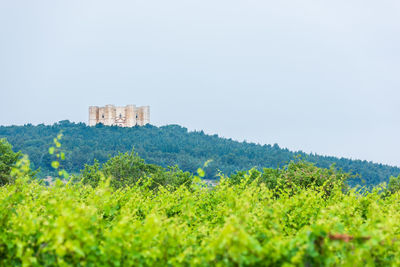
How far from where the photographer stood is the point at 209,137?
125 metres

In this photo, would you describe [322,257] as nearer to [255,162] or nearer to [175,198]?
[175,198]

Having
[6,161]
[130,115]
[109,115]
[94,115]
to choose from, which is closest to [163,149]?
[130,115]

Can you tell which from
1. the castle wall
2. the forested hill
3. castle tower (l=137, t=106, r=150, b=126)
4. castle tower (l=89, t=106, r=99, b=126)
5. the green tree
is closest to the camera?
the green tree

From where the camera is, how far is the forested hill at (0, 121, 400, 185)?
289ft

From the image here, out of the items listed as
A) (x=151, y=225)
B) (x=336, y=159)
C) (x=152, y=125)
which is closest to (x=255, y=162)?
(x=336, y=159)

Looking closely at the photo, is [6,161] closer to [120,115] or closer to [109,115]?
[109,115]

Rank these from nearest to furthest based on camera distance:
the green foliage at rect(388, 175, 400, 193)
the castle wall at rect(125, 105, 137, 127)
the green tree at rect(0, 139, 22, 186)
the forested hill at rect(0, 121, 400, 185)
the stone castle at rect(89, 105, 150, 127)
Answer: the green tree at rect(0, 139, 22, 186) < the green foliage at rect(388, 175, 400, 193) < the forested hill at rect(0, 121, 400, 185) < the stone castle at rect(89, 105, 150, 127) < the castle wall at rect(125, 105, 137, 127)

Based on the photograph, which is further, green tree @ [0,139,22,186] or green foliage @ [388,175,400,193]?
green foliage @ [388,175,400,193]

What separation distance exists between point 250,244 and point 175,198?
8752 mm

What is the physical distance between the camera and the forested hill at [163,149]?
88.1 m

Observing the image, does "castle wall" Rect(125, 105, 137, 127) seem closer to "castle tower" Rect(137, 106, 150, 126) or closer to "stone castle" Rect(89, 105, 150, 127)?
"stone castle" Rect(89, 105, 150, 127)

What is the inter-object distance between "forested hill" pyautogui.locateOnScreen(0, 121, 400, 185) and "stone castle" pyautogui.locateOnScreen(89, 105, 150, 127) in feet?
9.10

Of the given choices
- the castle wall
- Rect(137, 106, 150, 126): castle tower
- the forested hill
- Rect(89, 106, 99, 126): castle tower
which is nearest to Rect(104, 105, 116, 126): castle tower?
the forested hill

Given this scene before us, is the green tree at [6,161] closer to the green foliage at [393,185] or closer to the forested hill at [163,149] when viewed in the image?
the green foliage at [393,185]
